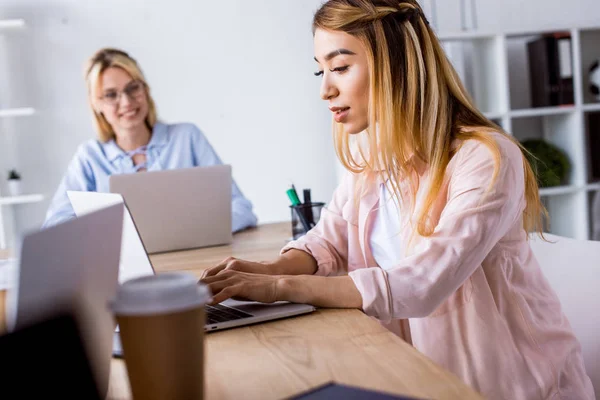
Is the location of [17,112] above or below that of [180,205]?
above

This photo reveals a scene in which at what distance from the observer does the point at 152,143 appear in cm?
300

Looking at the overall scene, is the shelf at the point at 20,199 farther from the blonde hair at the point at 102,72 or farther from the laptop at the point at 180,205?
the laptop at the point at 180,205

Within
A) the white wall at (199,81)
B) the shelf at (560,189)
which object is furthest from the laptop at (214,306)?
the shelf at (560,189)

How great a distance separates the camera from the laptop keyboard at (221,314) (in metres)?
0.96

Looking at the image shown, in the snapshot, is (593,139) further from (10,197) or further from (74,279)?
(74,279)

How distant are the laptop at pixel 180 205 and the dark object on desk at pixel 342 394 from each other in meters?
1.26

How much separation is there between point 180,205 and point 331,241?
1.86ft

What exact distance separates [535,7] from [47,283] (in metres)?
4.29

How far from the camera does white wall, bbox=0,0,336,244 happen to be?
3934mm

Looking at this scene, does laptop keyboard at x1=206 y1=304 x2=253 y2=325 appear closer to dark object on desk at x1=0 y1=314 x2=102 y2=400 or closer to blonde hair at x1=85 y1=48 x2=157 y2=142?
dark object on desk at x1=0 y1=314 x2=102 y2=400

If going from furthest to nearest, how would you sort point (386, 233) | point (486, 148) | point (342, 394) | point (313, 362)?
point (386, 233), point (486, 148), point (313, 362), point (342, 394)

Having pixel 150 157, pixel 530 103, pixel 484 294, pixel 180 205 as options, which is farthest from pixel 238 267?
pixel 530 103

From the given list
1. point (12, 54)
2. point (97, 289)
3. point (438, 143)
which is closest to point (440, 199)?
point (438, 143)

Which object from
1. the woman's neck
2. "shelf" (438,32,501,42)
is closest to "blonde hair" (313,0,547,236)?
the woman's neck
